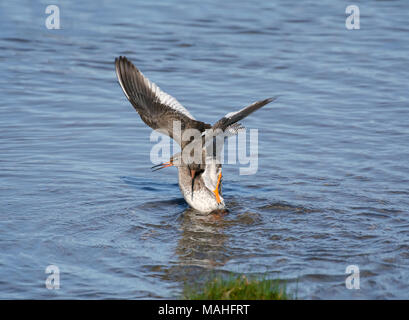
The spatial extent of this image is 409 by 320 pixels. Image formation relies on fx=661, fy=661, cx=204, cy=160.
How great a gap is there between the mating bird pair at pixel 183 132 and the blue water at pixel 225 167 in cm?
30

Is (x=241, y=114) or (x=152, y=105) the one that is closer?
(x=241, y=114)

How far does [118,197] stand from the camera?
9.06m

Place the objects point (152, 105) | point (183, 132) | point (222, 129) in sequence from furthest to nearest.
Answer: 1. point (152, 105)
2. point (183, 132)
3. point (222, 129)

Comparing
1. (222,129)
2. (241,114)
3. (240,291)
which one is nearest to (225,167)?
(222,129)

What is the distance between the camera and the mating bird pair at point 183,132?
8242 millimetres

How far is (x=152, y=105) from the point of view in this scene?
27.8 feet

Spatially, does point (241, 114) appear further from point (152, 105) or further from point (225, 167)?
point (225, 167)

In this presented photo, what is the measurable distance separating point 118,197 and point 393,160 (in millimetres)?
4372

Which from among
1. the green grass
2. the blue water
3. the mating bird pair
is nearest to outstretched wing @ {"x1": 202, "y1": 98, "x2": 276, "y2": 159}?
the mating bird pair

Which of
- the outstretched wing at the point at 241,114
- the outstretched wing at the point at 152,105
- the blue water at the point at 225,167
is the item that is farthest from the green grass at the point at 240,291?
the outstretched wing at the point at 152,105

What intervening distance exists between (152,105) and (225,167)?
2415 millimetres

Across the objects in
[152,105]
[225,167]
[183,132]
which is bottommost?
[225,167]
